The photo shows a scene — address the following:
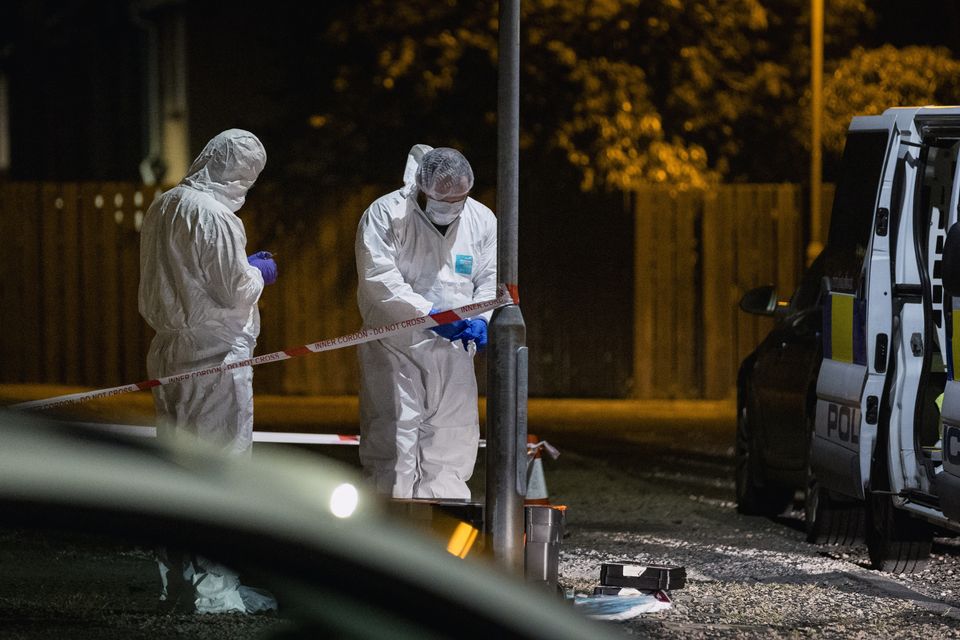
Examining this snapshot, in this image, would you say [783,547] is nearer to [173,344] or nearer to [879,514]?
[879,514]

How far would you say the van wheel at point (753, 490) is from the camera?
30.6 ft

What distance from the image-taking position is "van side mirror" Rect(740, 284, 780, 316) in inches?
353

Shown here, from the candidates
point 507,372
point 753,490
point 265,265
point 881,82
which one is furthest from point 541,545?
point 881,82

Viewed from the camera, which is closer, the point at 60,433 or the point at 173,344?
the point at 60,433

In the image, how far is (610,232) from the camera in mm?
17719

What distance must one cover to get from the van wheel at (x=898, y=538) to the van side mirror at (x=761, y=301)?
169 centimetres

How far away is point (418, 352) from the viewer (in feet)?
24.8

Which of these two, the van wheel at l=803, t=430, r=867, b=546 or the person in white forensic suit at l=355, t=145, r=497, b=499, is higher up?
the person in white forensic suit at l=355, t=145, r=497, b=499

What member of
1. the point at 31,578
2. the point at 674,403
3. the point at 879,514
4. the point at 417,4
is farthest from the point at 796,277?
the point at 31,578

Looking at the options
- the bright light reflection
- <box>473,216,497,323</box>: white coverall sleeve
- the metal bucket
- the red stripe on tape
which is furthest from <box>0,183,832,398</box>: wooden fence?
the bright light reflection

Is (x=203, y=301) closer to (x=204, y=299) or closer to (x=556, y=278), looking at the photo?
(x=204, y=299)

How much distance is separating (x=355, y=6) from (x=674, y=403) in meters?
5.69

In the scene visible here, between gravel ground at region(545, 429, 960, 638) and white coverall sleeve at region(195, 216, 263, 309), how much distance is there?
5.94 feet

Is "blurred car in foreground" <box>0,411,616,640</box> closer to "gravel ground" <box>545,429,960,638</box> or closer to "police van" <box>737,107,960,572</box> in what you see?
"gravel ground" <box>545,429,960,638</box>
